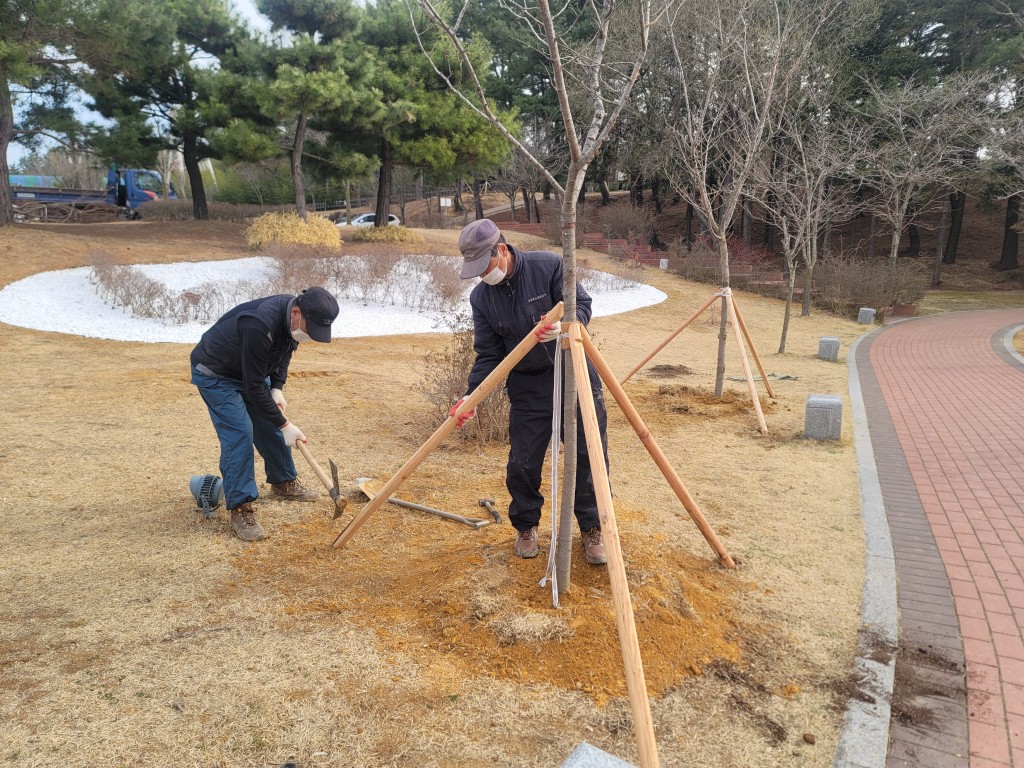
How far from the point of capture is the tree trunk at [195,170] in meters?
20.8

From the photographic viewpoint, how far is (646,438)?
3.09 metres

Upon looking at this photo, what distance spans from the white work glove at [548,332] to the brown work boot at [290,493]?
2482 millimetres

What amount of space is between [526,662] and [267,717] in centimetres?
99

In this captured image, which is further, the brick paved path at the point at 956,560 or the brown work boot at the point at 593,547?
the brown work boot at the point at 593,547

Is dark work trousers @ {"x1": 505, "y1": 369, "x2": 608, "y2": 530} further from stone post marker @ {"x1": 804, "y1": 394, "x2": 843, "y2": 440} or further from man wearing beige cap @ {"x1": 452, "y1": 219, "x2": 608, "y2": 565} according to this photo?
stone post marker @ {"x1": 804, "y1": 394, "x2": 843, "y2": 440}

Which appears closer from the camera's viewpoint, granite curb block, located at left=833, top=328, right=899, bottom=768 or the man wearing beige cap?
granite curb block, located at left=833, top=328, right=899, bottom=768

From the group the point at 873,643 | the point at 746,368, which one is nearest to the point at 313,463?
the point at 873,643

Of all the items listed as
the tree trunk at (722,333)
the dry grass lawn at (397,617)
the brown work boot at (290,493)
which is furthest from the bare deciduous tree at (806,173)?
the brown work boot at (290,493)

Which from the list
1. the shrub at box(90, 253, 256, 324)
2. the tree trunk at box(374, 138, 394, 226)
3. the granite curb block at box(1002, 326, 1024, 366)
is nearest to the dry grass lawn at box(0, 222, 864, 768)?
the shrub at box(90, 253, 256, 324)

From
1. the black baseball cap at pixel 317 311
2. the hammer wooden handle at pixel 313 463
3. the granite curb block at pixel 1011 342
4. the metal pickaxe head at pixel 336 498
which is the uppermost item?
the black baseball cap at pixel 317 311

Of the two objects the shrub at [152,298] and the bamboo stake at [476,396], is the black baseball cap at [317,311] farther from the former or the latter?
the shrub at [152,298]

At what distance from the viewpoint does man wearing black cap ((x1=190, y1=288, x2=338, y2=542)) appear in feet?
12.1

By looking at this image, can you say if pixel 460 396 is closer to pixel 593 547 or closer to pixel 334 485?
pixel 334 485

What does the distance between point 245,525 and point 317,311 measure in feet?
4.46
